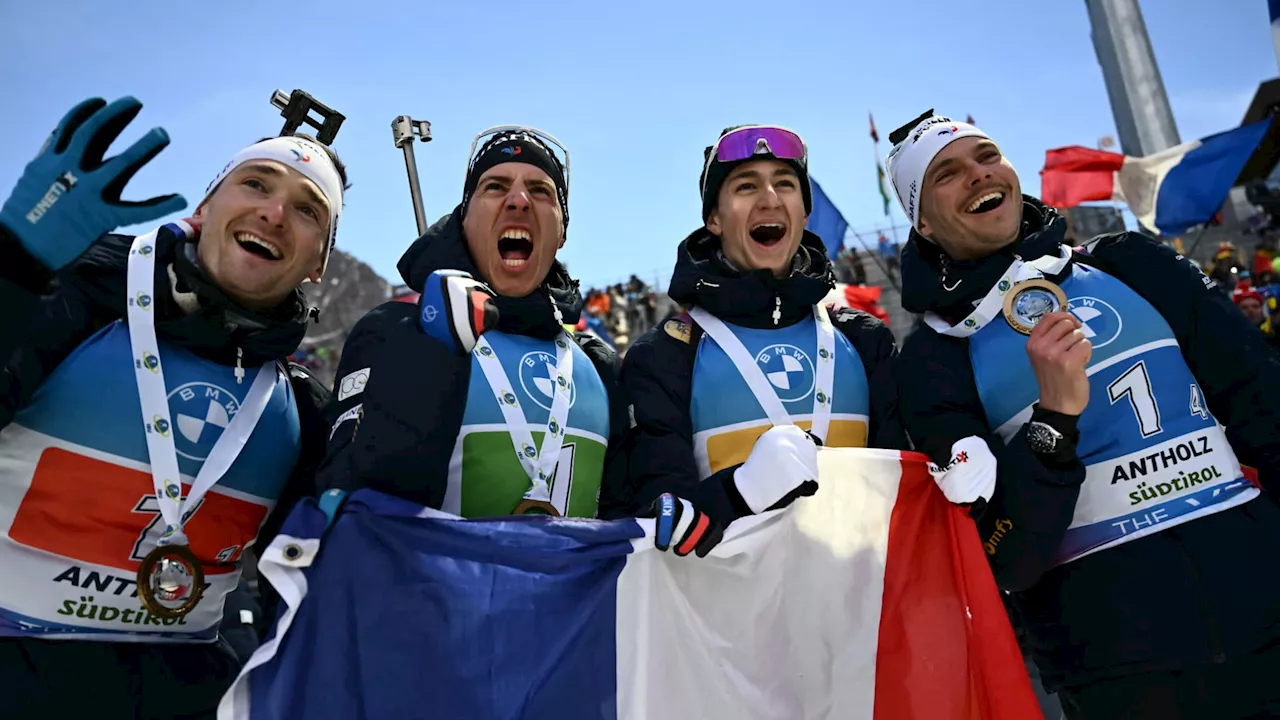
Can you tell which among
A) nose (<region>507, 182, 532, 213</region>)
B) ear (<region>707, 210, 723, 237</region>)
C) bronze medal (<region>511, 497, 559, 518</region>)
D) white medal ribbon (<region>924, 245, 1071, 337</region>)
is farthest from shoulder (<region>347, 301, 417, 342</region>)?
white medal ribbon (<region>924, 245, 1071, 337</region>)

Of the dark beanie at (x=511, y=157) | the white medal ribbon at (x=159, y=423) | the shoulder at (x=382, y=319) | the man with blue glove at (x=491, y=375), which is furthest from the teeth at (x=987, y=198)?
the white medal ribbon at (x=159, y=423)

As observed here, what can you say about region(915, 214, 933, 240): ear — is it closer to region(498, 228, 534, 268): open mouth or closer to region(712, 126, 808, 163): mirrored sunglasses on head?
region(712, 126, 808, 163): mirrored sunglasses on head

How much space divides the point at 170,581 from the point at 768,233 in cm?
249

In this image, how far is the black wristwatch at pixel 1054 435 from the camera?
273 centimetres

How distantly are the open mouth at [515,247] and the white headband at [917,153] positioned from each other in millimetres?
1645

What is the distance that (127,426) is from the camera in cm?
272

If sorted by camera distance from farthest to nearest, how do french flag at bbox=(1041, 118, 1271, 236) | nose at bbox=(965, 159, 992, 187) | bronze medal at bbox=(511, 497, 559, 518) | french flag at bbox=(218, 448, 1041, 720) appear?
1. french flag at bbox=(1041, 118, 1271, 236)
2. nose at bbox=(965, 159, 992, 187)
3. bronze medal at bbox=(511, 497, 559, 518)
4. french flag at bbox=(218, 448, 1041, 720)

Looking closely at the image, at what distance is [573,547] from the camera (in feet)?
8.20

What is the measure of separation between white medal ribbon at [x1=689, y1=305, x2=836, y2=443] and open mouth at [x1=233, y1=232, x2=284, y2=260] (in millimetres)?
1599

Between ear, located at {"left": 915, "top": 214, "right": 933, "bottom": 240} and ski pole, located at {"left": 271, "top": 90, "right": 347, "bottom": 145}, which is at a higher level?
ski pole, located at {"left": 271, "top": 90, "right": 347, "bottom": 145}

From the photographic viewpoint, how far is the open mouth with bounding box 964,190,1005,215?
3426 mm

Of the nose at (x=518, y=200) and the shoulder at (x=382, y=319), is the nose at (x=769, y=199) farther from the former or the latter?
the shoulder at (x=382, y=319)

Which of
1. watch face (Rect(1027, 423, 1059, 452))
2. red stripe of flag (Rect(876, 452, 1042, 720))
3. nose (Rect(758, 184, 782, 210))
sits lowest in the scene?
red stripe of flag (Rect(876, 452, 1042, 720))

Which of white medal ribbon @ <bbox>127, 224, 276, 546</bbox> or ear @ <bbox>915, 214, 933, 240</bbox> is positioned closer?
white medal ribbon @ <bbox>127, 224, 276, 546</bbox>
